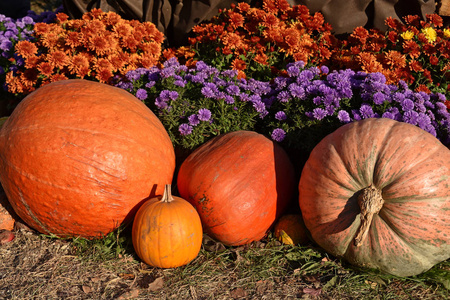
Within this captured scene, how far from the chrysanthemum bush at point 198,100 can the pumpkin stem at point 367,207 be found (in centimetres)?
128

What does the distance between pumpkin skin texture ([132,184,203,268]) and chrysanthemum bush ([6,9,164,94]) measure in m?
1.74

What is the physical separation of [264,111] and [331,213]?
117 cm

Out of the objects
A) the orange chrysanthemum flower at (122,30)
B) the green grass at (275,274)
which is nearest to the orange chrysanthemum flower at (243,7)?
the orange chrysanthemum flower at (122,30)

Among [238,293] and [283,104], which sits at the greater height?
[283,104]

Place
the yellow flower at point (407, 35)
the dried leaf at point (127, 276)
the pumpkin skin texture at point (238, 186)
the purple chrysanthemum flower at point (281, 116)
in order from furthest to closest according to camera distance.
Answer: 1. the yellow flower at point (407, 35)
2. the purple chrysanthemum flower at point (281, 116)
3. the pumpkin skin texture at point (238, 186)
4. the dried leaf at point (127, 276)

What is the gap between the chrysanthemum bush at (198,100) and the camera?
3248 mm

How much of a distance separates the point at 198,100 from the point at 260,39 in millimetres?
1218

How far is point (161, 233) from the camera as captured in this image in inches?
97.9

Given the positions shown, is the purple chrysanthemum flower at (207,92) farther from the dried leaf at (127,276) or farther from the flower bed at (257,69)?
the dried leaf at (127,276)

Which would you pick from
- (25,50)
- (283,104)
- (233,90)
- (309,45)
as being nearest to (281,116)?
(283,104)

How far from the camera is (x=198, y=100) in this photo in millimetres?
3463

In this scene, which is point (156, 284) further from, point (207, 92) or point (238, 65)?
point (238, 65)

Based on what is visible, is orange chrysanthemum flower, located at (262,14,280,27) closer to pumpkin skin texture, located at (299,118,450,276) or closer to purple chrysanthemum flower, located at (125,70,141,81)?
purple chrysanthemum flower, located at (125,70,141,81)

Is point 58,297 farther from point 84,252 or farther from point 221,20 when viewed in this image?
point 221,20
